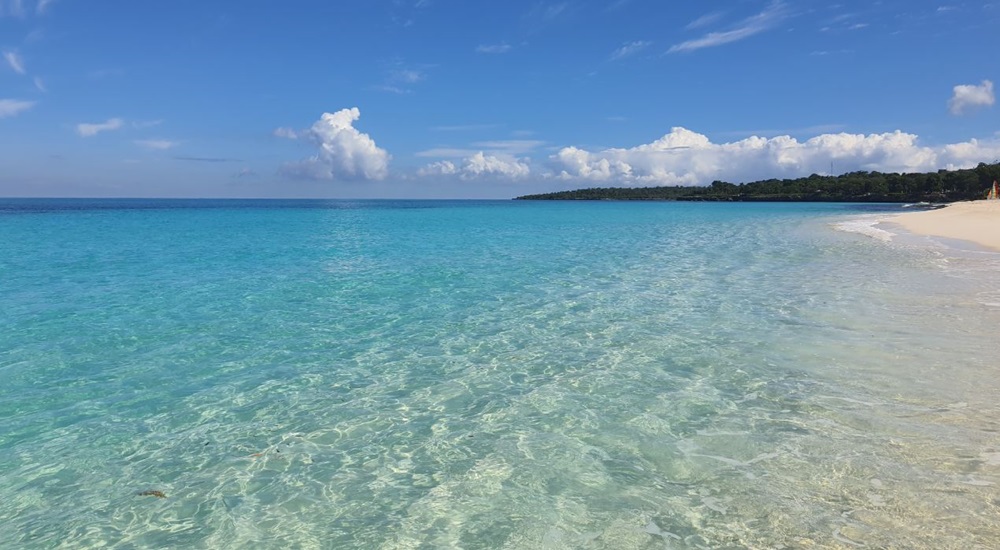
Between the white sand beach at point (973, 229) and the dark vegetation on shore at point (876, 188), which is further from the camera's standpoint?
the dark vegetation on shore at point (876, 188)

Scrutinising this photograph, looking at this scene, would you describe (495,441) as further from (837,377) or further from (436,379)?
(837,377)

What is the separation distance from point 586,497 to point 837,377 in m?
4.69

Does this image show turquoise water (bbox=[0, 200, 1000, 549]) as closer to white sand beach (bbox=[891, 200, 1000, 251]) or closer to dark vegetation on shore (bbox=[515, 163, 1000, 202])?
white sand beach (bbox=[891, 200, 1000, 251])

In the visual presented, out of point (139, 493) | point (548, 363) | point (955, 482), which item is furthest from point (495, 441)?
point (955, 482)

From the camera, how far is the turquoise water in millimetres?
4398

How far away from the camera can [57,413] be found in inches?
262


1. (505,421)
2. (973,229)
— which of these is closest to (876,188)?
(973,229)

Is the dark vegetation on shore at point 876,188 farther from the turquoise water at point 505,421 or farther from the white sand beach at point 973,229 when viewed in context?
the turquoise water at point 505,421

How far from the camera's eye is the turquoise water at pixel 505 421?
440 centimetres

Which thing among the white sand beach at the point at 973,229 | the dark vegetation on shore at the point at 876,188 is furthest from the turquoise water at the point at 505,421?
the dark vegetation on shore at the point at 876,188

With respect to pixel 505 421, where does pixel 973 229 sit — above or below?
above

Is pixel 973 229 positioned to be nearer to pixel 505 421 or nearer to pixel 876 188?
pixel 505 421

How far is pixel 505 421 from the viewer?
251 inches

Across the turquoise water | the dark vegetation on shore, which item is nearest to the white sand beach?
the turquoise water
